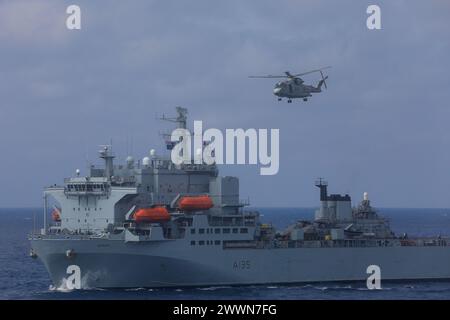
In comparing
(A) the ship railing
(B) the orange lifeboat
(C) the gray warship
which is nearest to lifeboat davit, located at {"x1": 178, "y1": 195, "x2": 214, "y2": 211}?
(C) the gray warship

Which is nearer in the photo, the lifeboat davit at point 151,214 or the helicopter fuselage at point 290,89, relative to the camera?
the lifeboat davit at point 151,214

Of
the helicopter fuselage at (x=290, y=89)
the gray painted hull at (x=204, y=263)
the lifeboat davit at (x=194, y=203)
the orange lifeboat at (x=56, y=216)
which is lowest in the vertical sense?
the gray painted hull at (x=204, y=263)

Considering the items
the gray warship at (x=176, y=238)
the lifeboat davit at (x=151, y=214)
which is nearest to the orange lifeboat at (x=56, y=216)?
the gray warship at (x=176, y=238)

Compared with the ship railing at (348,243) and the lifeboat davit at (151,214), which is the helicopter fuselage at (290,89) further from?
the lifeboat davit at (151,214)

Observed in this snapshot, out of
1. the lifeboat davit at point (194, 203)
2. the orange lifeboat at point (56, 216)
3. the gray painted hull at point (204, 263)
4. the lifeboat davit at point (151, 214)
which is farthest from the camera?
the orange lifeboat at point (56, 216)

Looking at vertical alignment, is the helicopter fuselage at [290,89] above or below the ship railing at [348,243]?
above

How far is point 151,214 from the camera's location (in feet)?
155

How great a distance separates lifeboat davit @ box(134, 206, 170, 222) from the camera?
47.1 metres

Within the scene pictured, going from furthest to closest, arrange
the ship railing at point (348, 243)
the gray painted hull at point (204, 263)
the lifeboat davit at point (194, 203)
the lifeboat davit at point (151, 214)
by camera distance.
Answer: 1. the ship railing at point (348, 243)
2. the lifeboat davit at point (194, 203)
3. the gray painted hull at point (204, 263)
4. the lifeboat davit at point (151, 214)

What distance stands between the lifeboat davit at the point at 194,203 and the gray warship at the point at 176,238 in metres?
0.05

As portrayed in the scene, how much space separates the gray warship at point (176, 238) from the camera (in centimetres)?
4753
